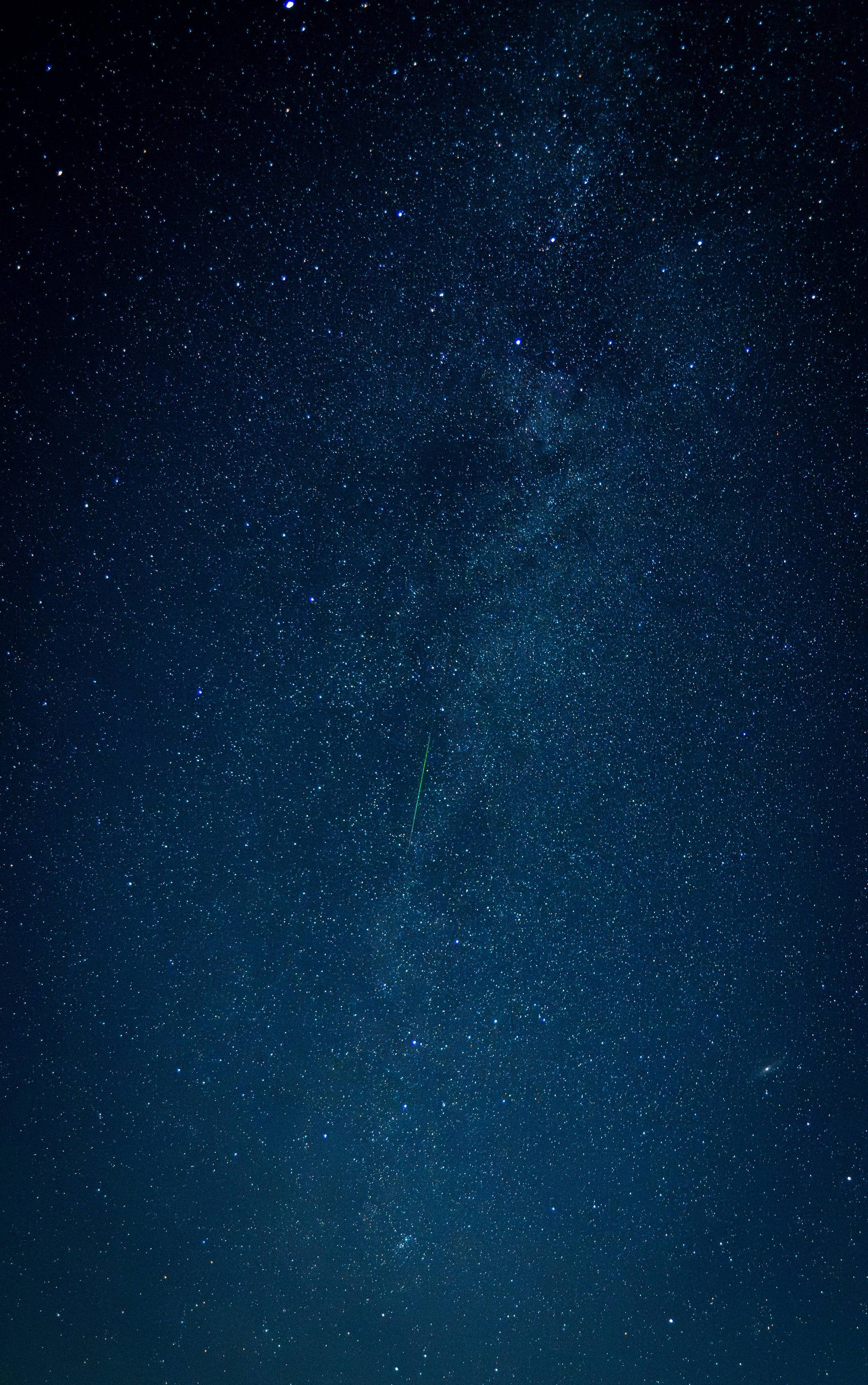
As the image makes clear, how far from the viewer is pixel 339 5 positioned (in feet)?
3.98

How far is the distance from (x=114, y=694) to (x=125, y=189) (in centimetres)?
84

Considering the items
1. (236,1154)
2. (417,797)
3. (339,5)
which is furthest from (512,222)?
(236,1154)

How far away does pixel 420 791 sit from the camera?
151 cm

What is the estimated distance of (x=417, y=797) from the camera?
151 centimetres

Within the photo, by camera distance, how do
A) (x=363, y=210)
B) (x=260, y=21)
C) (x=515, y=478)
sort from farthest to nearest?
(x=515, y=478)
(x=363, y=210)
(x=260, y=21)

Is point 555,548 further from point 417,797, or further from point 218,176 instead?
point 218,176

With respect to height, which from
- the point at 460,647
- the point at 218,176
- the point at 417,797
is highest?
the point at 218,176

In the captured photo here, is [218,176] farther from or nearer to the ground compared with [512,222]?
farther from the ground

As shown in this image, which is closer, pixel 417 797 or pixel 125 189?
pixel 125 189

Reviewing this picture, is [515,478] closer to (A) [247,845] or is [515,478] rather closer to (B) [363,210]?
(B) [363,210]

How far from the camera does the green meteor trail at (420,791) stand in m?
1.50

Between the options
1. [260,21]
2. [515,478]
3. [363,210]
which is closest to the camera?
[260,21]

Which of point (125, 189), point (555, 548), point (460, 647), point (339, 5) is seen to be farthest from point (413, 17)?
point (460, 647)

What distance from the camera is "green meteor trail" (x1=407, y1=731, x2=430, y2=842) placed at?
4.92 feet
